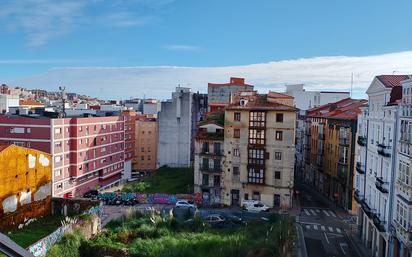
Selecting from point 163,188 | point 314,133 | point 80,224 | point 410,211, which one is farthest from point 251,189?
point 410,211

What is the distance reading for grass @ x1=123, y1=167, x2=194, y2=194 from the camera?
191ft

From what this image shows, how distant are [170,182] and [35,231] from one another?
2951 cm

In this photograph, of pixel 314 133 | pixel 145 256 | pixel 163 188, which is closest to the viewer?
pixel 145 256

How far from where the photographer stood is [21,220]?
37.8 m

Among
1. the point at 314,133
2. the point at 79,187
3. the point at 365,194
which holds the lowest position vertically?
the point at 79,187

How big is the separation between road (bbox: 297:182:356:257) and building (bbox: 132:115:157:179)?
43.0 metres

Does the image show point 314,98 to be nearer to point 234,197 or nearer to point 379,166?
point 234,197

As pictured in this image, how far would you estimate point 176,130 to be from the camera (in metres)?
76.6

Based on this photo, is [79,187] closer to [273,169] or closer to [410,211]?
[273,169]

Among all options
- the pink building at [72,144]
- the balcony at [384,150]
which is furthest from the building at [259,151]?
the pink building at [72,144]

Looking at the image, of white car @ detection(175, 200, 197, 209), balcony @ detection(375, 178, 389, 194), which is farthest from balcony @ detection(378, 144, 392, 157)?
white car @ detection(175, 200, 197, 209)

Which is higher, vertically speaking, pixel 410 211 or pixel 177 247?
pixel 410 211

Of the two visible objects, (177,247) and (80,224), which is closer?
(177,247)

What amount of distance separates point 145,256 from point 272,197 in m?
25.3
